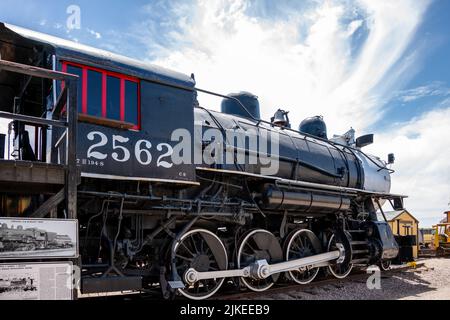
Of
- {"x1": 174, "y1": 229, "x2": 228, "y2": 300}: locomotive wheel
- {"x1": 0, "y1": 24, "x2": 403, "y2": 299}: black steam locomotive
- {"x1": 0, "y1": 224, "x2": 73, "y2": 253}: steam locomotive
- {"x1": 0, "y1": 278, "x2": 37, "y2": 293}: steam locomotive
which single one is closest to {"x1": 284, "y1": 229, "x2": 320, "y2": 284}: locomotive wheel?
{"x1": 0, "y1": 24, "x2": 403, "y2": 299}: black steam locomotive

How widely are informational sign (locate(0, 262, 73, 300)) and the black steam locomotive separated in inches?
52.3

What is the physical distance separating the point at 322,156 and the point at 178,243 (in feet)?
17.5

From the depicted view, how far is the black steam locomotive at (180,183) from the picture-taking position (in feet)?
21.2

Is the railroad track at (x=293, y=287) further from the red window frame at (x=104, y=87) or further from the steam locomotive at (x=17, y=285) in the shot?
the steam locomotive at (x=17, y=285)

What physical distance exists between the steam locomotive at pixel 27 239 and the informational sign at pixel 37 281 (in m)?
0.18

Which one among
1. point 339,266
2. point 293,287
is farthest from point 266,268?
point 339,266

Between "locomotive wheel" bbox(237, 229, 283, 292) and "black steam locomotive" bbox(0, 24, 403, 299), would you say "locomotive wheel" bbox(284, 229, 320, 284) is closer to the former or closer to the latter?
"black steam locomotive" bbox(0, 24, 403, 299)

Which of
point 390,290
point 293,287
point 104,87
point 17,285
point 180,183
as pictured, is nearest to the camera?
point 17,285

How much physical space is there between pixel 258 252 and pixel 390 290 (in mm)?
3368

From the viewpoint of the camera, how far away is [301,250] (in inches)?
423

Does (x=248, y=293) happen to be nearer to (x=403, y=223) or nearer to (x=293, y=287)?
(x=293, y=287)

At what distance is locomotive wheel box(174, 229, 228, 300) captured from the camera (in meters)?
8.03

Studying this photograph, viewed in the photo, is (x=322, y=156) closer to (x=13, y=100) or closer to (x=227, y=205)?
(x=227, y=205)

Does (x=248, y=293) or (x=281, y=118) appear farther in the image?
(x=281, y=118)
